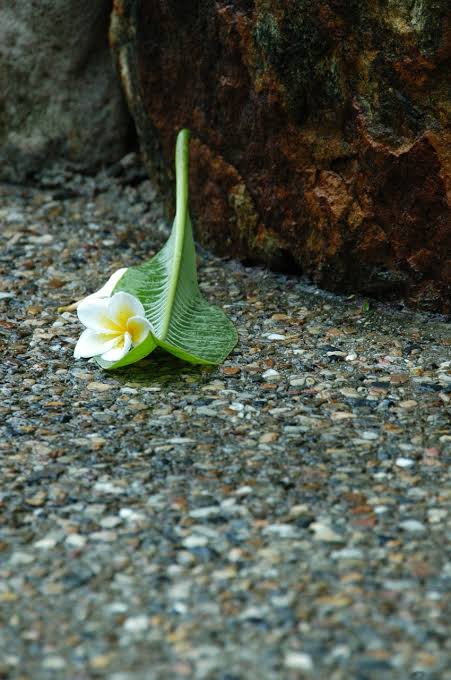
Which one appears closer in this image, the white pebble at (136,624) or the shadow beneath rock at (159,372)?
the white pebble at (136,624)

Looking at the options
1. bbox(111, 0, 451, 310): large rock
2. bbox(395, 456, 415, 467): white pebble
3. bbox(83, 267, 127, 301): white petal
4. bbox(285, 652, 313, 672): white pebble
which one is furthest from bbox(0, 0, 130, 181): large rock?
bbox(285, 652, 313, 672): white pebble

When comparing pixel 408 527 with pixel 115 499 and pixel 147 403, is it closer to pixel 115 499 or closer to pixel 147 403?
pixel 115 499

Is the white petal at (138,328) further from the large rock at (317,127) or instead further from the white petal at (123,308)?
the large rock at (317,127)

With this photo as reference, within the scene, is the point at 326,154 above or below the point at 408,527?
above

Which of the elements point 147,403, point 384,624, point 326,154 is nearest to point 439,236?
point 326,154

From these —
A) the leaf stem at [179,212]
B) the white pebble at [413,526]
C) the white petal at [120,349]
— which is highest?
the leaf stem at [179,212]

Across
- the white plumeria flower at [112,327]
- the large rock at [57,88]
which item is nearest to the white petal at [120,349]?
the white plumeria flower at [112,327]

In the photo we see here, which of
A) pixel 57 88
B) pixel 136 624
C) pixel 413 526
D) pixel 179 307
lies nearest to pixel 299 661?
pixel 136 624

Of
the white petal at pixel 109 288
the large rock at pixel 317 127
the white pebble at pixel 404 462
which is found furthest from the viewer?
the white petal at pixel 109 288
